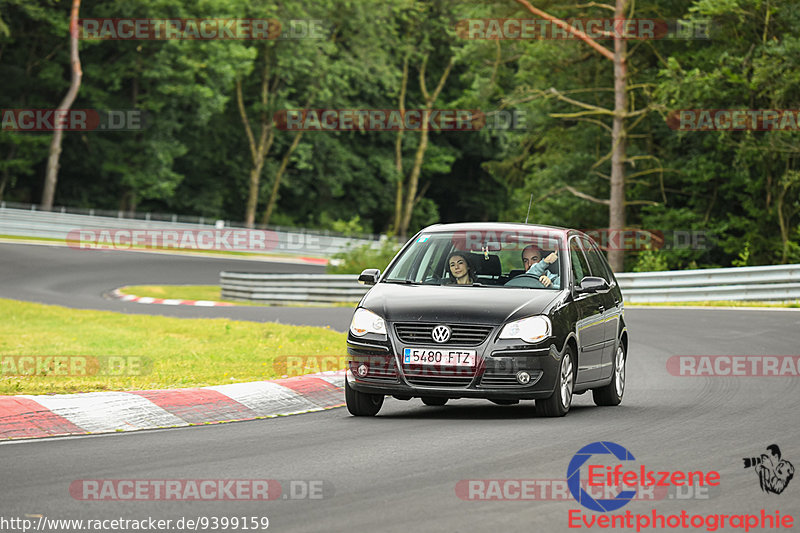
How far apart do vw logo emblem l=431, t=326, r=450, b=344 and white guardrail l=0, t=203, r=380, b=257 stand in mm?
33624

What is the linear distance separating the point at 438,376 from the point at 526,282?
1.49 m

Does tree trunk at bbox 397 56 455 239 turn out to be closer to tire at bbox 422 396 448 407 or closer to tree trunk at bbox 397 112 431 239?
tree trunk at bbox 397 112 431 239

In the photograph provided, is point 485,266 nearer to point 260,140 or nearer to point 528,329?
point 528,329

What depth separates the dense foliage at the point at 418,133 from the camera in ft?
111

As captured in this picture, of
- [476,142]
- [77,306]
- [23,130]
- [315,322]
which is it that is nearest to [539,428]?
[315,322]

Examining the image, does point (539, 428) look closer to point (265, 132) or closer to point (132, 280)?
point (132, 280)

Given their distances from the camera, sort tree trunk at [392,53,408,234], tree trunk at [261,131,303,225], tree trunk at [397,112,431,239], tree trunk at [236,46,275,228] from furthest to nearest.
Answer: tree trunk at [397,112,431,239], tree trunk at [392,53,408,234], tree trunk at [261,131,303,225], tree trunk at [236,46,275,228]

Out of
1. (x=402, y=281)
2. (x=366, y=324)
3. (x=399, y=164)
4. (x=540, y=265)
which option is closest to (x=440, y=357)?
(x=366, y=324)

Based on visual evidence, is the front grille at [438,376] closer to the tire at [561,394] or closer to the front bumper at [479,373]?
the front bumper at [479,373]

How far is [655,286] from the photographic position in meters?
28.3

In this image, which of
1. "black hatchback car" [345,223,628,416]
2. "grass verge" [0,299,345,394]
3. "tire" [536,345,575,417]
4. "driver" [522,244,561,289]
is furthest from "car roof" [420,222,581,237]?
"grass verge" [0,299,345,394]

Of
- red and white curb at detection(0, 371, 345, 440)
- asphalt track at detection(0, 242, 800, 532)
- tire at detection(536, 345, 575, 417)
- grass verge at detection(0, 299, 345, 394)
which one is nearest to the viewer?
asphalt track at detection(0, 242, 800, 532)

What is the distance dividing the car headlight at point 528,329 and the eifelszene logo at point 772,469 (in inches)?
83.6

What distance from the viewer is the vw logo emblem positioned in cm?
988
